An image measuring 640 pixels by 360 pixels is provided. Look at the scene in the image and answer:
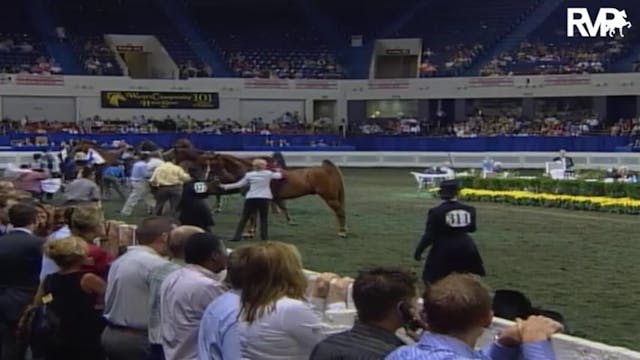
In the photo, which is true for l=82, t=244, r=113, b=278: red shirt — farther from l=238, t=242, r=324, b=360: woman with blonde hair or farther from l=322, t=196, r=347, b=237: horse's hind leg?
l=322, t=196, r=347, b=237: horse's hind leg

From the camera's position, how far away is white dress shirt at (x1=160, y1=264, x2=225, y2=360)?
19.9ft

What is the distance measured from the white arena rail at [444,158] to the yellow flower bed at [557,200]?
14.5 meters

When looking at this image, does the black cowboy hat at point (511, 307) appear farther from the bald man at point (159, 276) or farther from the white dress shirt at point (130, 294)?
the white dress shirt at point (130, 294)

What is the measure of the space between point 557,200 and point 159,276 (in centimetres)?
2182

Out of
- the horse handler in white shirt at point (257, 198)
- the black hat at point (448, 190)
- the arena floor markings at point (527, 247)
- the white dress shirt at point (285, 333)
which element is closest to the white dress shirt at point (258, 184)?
the horse handler in white shirt at point (257, 198)

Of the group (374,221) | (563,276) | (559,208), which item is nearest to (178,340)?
(563,276)

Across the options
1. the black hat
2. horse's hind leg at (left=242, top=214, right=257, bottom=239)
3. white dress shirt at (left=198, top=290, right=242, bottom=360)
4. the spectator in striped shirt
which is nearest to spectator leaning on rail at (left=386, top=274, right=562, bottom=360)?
the spectator in striped shirt

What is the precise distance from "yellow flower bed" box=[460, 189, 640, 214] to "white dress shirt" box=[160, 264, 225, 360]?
67.8 ft

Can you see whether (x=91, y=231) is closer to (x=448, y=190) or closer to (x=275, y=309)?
(x=275, y=309)

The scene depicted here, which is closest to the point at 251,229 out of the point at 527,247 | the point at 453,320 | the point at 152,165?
the point at 152,165

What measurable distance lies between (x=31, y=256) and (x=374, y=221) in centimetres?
1534

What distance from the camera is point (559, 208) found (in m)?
27.1

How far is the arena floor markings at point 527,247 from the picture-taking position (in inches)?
492

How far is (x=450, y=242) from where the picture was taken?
10.6 meters
